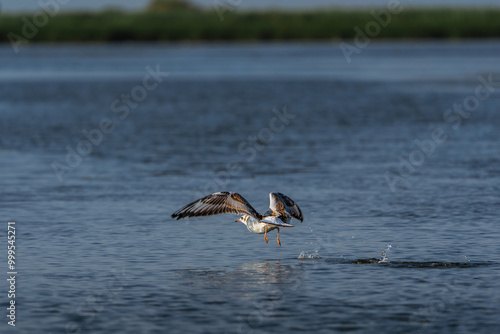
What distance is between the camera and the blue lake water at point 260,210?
11594mm

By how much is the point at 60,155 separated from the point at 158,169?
4082 millimetres

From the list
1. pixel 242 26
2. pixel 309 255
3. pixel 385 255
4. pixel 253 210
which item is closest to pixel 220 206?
pixel 253 210

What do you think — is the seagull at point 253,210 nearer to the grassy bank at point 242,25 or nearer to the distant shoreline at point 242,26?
the grassy bank at point 242,25

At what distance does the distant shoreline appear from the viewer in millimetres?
114375

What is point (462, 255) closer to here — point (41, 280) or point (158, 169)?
point (41, 280)

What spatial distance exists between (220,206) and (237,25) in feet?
362

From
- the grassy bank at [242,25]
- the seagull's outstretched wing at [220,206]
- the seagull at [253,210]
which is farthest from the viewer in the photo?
the grassy bank at [242,25]

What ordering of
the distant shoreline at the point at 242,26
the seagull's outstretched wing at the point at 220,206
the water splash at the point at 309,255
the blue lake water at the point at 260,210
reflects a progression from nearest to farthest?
the blue lake water at the point at 260,210, the seagull's outstretched wing at the point at 220,206, the water splash at the point at 309,255, the distant shoreline at the point at 242,26

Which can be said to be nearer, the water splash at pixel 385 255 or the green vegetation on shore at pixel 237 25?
the water splash at pixel 385 255

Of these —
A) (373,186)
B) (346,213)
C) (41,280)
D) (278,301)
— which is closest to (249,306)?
(278,301)

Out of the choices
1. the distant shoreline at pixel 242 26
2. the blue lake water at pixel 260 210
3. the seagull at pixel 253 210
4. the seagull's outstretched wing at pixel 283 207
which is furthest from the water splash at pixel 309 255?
the distant shoreline at pixel 242 26

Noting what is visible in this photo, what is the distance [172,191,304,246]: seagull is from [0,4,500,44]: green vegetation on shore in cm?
9886

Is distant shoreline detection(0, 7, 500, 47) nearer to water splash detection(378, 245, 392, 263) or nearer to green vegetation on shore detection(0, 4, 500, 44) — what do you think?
green vegetation on shore detection(0, 4, 500, 44)

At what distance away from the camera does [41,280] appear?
13047mm
